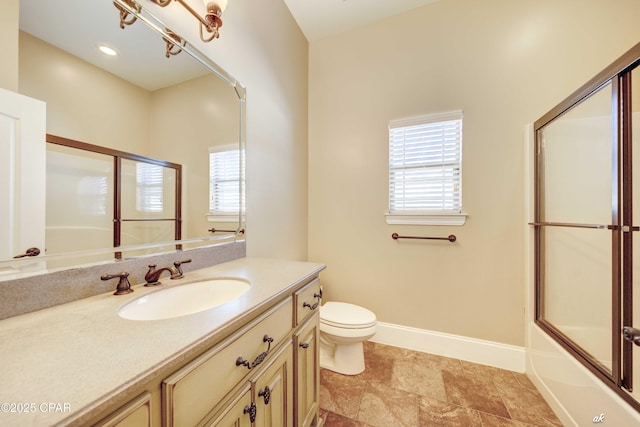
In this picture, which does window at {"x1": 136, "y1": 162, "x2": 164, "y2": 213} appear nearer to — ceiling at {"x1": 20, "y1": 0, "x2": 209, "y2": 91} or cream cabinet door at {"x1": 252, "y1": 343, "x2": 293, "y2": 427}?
ceiling at {"x1": 20, "y1": 0, "x2": 209, "y2": 91}

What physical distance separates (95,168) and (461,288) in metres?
2.33

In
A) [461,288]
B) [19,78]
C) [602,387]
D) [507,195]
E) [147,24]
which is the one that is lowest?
[602,387]

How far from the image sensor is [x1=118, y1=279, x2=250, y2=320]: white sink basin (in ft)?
2.68

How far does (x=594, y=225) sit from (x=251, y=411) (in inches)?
73.6

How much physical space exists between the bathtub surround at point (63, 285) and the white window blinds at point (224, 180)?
1.24 feet

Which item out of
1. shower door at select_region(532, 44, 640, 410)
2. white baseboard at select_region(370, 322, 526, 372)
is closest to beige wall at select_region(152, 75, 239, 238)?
white baseboard at select_region(370, 322, 526, 372)

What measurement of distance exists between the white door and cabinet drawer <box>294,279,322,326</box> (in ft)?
2.81

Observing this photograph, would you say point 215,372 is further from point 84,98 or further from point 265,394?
point 84,98

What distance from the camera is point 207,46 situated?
1.26 meters

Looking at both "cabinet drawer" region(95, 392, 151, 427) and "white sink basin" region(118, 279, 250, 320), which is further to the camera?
"white sink basin" region(118, 279, 250, 320)

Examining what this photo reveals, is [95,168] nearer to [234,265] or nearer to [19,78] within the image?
[19,78]

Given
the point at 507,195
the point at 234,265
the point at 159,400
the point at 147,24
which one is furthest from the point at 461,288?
the point at 147,24

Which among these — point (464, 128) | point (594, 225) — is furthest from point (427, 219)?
point (594, 225)

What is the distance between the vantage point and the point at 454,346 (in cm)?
193
